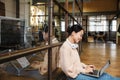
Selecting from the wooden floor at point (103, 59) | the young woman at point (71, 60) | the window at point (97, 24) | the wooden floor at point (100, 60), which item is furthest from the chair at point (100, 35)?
the young woman at point (71, 60)

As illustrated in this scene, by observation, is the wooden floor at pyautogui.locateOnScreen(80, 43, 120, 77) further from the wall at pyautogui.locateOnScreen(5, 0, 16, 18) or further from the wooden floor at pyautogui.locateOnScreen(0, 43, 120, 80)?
the wall at pyautogui.locateOnScreen(5, 0, 16, 18)

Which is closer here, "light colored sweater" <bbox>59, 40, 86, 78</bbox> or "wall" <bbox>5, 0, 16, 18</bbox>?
"wall" <bbox>5, 0, 16, 18</bbox>

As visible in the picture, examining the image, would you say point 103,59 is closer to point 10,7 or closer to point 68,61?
point 68,61

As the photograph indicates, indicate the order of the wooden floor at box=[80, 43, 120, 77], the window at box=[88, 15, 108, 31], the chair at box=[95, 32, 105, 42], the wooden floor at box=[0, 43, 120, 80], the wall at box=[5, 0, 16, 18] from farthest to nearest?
1. the window at box=[88, 15, 108, 31]
2. the chair at box=[95, 32, 105, 42]
3. the wooden floor at box=[80, 43, 120, 77]
4. the wooden floor at box=[0, 43, 120, 80]
5. the wall at box=[5, 0, 16, 18]

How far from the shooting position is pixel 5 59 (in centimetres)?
85

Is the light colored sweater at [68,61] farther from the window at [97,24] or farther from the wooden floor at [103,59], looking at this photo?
the window at [97,24]

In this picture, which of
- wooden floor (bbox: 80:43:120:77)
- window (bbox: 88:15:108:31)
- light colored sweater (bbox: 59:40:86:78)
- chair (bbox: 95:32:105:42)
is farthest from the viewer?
window (bbox: 88:15:108:31)

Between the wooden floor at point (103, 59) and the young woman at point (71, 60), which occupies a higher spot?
the young woman at point (71, 60)

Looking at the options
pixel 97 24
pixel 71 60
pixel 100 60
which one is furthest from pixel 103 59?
pixel 97 24

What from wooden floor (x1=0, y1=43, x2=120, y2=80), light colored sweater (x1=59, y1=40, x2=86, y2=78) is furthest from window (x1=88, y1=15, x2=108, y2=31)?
light colored sweater (x1=59, y1=40, x2=86, y2=78)

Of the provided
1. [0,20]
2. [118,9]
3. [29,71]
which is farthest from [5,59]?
[118,9]

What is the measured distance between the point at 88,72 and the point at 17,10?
1.01 m

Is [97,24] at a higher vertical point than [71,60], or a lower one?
higher

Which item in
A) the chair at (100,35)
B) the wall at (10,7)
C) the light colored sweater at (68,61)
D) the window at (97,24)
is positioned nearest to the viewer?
the wall at (10,7)
